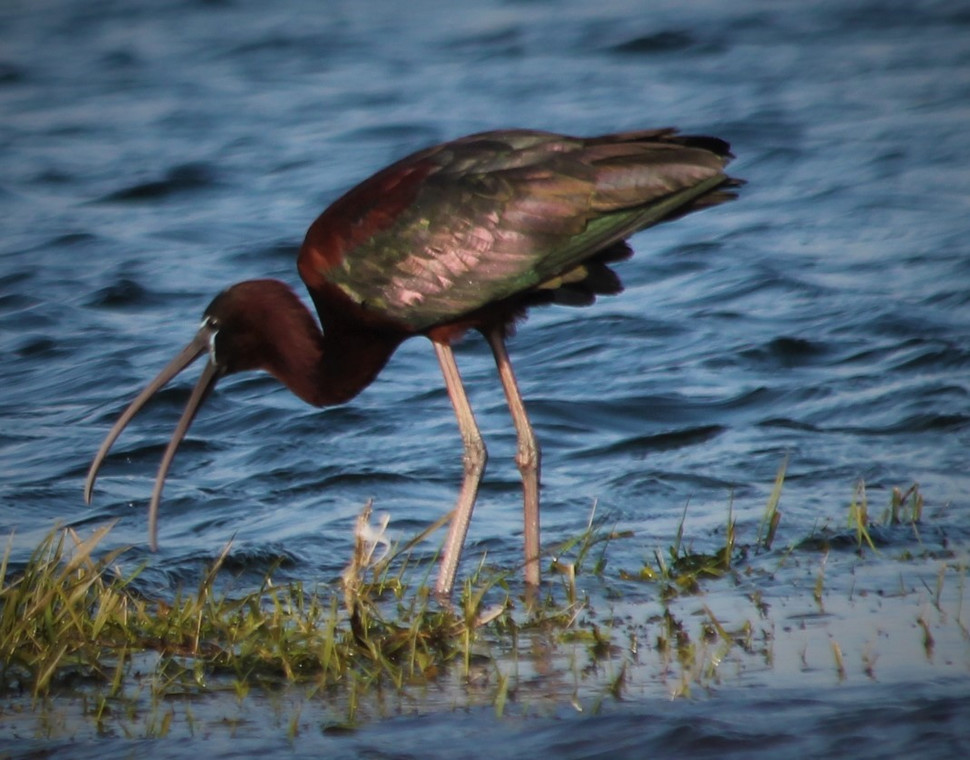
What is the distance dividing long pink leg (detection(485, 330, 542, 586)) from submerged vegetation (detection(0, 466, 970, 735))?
1.94 feet

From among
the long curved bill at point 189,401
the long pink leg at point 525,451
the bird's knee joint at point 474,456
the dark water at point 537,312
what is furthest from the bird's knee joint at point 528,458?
the long curved bill at point 189,401

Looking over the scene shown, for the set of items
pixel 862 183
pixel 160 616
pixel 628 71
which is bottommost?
pixel 160 616

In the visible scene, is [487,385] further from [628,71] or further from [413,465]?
[628,71]

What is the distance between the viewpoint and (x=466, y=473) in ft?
20.4

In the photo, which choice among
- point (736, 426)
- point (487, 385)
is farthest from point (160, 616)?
point (487, 385)

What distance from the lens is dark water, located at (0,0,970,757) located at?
661cm

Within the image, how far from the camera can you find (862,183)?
1218 centimetres

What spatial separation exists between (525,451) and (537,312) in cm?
444

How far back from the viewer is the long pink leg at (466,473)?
5734 mm

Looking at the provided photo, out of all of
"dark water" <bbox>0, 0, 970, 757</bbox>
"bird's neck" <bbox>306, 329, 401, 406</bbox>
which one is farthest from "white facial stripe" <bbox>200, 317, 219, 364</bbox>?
"dark water" <bbox>0, 0, 970, 757</bbox>

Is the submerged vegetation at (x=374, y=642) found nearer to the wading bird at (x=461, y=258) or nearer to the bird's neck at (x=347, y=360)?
the wading bird at (x=461, y=258)

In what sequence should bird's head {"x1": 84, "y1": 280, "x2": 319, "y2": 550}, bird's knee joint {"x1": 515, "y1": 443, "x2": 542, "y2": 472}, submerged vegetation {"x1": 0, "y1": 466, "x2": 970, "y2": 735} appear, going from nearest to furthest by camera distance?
submerged vegetation {"x1": 0, "y1": 466, "x2": 970, "y2": 735} < bird's head {"x1": 84, "y1": 280, "x2": 319, "y2": 550} < bird's knee joint {"x1": 515, "y1": 443, "x2": 542, "y2": 472}

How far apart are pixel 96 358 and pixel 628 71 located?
7027 millimetres

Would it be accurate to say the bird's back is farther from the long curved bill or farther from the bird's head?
the long curved bill
